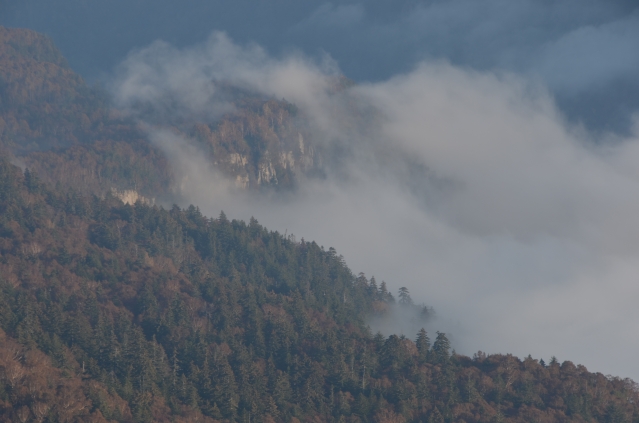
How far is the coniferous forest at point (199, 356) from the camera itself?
9656 cm

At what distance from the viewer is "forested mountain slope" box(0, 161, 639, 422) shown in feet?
317

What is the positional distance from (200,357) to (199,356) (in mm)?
241

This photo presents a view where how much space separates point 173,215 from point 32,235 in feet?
112

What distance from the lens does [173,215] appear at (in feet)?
540

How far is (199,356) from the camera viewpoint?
10981cm

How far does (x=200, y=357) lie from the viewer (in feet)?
360

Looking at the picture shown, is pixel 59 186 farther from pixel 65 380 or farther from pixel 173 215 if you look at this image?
pixel 65 380

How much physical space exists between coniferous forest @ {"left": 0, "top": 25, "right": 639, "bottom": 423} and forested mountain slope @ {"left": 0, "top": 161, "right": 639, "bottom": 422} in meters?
0.18

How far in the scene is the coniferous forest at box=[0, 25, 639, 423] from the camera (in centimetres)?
9656

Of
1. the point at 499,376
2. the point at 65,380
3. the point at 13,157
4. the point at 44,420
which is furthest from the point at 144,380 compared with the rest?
the point at 13,157

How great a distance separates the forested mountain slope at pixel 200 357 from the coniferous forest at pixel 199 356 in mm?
177

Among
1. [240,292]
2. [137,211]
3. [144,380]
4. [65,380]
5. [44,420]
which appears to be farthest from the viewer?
[137,211]

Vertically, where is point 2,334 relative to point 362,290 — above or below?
below

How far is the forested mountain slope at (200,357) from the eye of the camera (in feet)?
317
